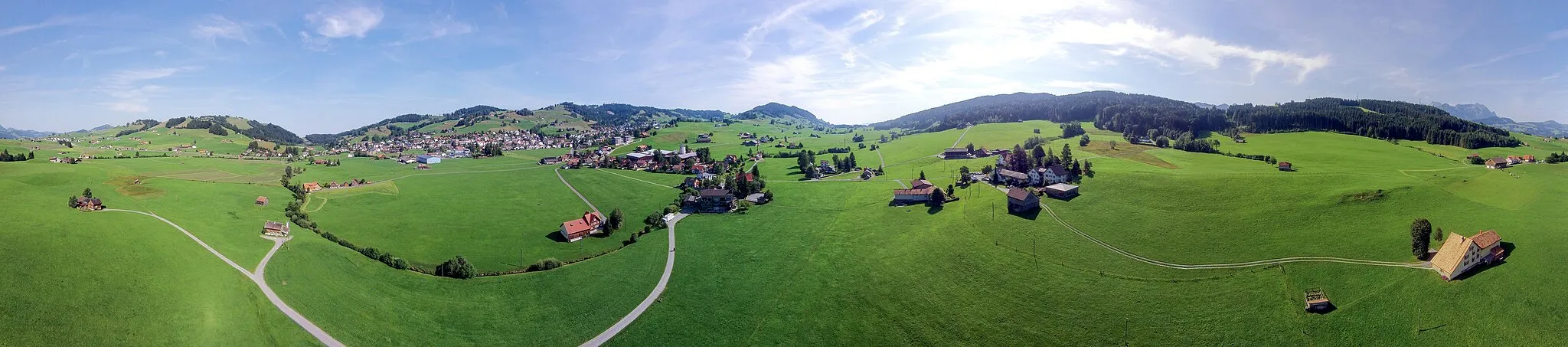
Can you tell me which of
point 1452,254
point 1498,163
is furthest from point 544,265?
point 1498,163

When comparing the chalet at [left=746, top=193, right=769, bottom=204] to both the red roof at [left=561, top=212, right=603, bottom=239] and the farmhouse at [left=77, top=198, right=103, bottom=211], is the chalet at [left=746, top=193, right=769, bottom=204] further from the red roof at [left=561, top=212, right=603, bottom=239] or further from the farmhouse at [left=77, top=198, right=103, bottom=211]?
the farmhouse at [left=77, top=198, right=103, bottom=211]

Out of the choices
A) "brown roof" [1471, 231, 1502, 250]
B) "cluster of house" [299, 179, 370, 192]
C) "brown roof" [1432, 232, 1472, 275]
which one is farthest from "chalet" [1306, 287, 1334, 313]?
"cluster of house" [299, 179, 370, 192]

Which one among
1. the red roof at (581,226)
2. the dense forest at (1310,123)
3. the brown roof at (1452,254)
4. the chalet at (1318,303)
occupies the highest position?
the dense forest at (1310,123)

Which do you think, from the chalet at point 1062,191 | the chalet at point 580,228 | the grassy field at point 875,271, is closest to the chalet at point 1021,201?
the grassy field at point 875,271

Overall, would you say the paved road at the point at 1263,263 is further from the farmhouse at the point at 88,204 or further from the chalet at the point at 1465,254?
the farmhouse at the point at 88,204

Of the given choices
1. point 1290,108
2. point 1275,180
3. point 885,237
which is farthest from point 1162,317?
point 1290,108

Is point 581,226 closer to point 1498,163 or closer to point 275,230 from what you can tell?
point 275,230
